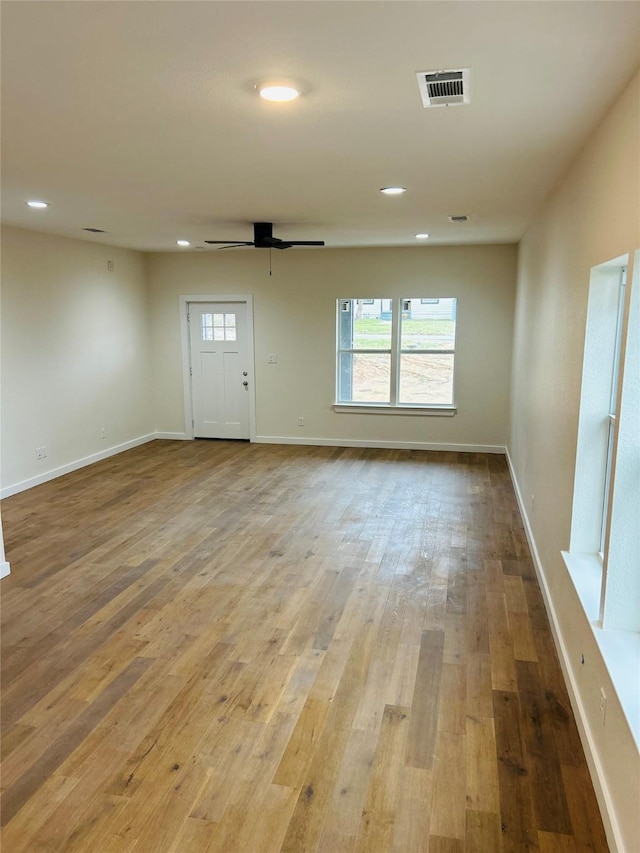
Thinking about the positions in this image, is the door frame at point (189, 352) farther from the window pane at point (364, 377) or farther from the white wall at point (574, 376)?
the white wall at point (574, 376)

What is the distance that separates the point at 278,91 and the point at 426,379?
18.5ft

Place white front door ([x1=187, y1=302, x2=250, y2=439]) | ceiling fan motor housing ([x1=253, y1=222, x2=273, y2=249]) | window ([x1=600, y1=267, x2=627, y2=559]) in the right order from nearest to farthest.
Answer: window ([x1=600, y1=267, x2=627, y2=559]) → ceiling fan motor housing ([x1=253, y1=222, x2=273, y2=249]) → white front door ([x1=187, y1=302, x2=250, y2=439])

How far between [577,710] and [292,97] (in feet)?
8.72

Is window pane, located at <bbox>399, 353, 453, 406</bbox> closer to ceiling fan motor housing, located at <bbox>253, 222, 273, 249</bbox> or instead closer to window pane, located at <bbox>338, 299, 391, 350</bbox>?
window pane, located at <bbox>338, 299, 391, 350</bbox>

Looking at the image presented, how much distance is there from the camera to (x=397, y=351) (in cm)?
746

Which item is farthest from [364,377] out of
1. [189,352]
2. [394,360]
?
[189,352]

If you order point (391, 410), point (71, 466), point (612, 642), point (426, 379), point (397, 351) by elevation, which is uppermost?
point (397, 351)

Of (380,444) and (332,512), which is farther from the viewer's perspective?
(380,444)

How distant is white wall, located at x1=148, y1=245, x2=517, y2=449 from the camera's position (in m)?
7.14

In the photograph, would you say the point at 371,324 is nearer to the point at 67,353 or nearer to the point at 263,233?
the point at 263,233

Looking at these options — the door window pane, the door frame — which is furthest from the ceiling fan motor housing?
the door window pane

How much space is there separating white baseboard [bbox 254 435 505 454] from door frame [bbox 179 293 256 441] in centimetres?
34

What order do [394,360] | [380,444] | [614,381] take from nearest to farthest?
[614,381]
[394,360]
[380,444]

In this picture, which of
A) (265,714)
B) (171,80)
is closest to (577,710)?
(265,714)
